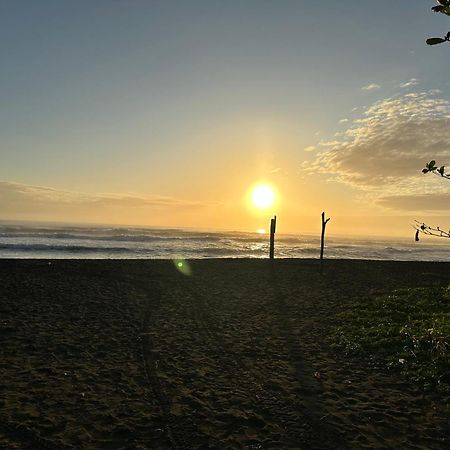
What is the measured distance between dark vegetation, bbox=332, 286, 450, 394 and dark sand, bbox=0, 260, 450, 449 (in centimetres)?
52

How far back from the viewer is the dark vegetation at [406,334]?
8383mm

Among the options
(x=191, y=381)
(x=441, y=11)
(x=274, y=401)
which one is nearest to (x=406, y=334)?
(x=274, y=401)

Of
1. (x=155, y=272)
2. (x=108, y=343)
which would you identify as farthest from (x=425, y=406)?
(x=155, y=272)

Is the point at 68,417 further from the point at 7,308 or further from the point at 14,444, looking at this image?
the point at 7,308

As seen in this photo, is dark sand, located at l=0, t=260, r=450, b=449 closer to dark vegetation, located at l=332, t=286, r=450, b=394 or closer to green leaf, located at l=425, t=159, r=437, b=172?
dark vegetation, located at l=332, t=286, r=450, b=394

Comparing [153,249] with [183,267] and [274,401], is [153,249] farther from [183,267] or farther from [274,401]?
[274,401]

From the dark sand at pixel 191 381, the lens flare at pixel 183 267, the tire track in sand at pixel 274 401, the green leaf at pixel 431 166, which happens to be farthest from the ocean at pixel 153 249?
the green leaf at pixel 431 166

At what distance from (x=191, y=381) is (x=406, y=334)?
6.55 metres

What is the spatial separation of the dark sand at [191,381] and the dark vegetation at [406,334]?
516 mm

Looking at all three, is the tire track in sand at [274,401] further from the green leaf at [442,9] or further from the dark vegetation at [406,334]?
the green leaf at [442,9]

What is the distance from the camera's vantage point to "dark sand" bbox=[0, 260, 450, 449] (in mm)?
5719

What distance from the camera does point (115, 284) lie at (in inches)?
830

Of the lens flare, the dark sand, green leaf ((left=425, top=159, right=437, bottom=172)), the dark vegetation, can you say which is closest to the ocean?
the lens flare

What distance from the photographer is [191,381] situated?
7.90m
